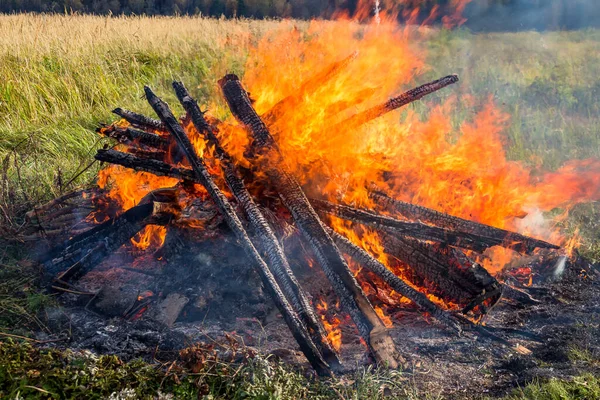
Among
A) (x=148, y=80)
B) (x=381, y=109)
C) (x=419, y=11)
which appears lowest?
(x=419, y=11)

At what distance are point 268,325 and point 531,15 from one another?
2239 centimetres

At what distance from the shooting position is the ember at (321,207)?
3.79 m

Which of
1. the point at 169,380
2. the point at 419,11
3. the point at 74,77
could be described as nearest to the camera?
the point at 169,380

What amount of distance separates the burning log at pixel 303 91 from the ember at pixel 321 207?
2 centimetres

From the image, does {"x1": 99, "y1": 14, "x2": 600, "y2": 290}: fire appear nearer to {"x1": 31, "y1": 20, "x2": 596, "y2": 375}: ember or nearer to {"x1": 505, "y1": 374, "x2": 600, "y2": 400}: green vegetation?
{"x1": 31, "y1": 20, "x2": 596, "y2": 375}: ember

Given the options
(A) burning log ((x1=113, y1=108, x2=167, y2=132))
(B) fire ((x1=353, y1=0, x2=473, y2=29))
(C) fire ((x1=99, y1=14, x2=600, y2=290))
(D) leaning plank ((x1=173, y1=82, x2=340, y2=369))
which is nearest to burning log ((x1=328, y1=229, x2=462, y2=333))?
(C) fire ((x1=99, y1=14, x2=600, y2=290))

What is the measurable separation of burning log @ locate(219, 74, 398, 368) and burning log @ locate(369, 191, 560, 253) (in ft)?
3.57

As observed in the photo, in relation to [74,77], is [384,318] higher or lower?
lower

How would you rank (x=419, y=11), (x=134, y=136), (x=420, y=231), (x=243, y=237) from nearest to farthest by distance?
(x=243, y=237), (x=420, y=231), (x=134, y=136), (x=419, y=11)

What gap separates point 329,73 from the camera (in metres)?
5.33

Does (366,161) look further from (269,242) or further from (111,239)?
(111,239)

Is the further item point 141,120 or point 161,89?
point 161,89

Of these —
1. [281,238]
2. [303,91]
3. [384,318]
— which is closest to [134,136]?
[303,91]

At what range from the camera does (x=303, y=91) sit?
16.9ft
